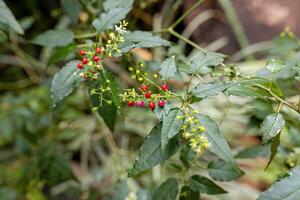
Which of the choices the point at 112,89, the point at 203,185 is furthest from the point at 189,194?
the point at 112,89

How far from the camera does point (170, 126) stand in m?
0.73

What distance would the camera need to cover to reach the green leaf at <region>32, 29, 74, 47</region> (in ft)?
3.59

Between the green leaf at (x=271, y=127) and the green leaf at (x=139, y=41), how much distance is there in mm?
243

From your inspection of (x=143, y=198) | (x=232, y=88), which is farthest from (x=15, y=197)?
(x=232, y=88)

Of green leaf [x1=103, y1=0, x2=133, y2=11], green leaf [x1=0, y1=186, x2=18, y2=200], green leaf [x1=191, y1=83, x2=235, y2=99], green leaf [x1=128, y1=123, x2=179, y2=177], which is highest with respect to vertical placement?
green leaf [x1=103, y1=0, x2=133, y2=11]

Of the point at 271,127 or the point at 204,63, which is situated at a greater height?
the point at 204,63

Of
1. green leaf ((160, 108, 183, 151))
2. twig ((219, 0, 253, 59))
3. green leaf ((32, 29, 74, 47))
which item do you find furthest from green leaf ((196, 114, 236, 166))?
twig ((219, 0, 253, 59))

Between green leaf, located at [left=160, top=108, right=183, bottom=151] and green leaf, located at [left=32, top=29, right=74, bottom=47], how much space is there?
1.49ft

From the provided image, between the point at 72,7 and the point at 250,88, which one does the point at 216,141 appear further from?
the point at 72,7

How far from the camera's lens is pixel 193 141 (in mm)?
725

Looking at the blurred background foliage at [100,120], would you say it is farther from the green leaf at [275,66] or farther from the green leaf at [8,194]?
the green leaf at [275,66]

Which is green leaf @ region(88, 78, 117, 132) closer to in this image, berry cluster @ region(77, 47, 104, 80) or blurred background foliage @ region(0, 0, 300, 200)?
berry cluster @ region(77, 47, 104, 80)

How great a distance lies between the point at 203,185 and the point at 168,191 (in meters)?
0.08

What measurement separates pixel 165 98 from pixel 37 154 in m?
0.93
